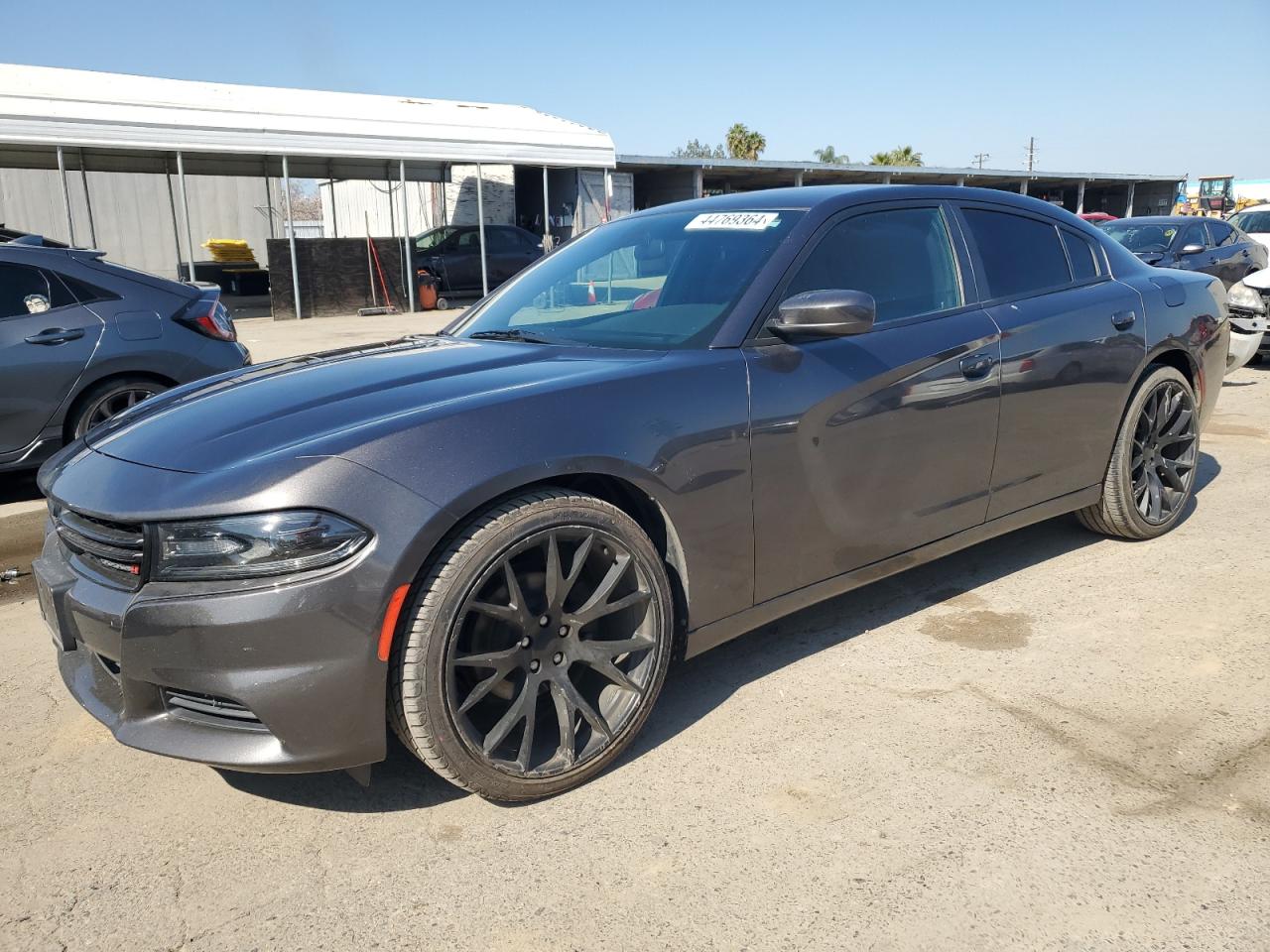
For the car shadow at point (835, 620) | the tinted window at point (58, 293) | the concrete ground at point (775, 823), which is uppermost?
the tinted window at point (58, 293)

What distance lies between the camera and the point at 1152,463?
14.8 ft

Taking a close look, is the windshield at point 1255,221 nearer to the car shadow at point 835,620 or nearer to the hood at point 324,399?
the car shadow at point 835,620

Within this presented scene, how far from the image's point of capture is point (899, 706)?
309 centimetres

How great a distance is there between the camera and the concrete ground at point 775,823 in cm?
213

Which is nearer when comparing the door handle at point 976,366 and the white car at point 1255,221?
the door handle at point 976,366

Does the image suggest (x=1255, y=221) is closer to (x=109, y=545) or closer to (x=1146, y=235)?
(x=1146, y=235)

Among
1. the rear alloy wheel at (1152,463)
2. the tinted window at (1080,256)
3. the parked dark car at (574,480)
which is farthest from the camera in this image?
the rear alloy wheel at (1152,463)

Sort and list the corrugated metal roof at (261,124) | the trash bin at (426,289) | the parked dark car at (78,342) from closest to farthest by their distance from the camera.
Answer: the parked dark car at (78,342) < the corrugated metal roof at (261,124) < the trash bin at (426,289)

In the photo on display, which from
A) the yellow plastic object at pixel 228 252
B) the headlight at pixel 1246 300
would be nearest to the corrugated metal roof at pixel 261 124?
the yellow plastic object at pixel 228 252

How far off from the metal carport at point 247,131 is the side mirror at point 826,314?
53.0ft

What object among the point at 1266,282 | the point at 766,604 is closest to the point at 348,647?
the point at 766,604

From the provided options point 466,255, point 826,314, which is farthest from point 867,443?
point 466,255

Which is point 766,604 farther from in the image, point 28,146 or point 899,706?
point 28,146

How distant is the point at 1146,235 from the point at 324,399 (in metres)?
12.1
